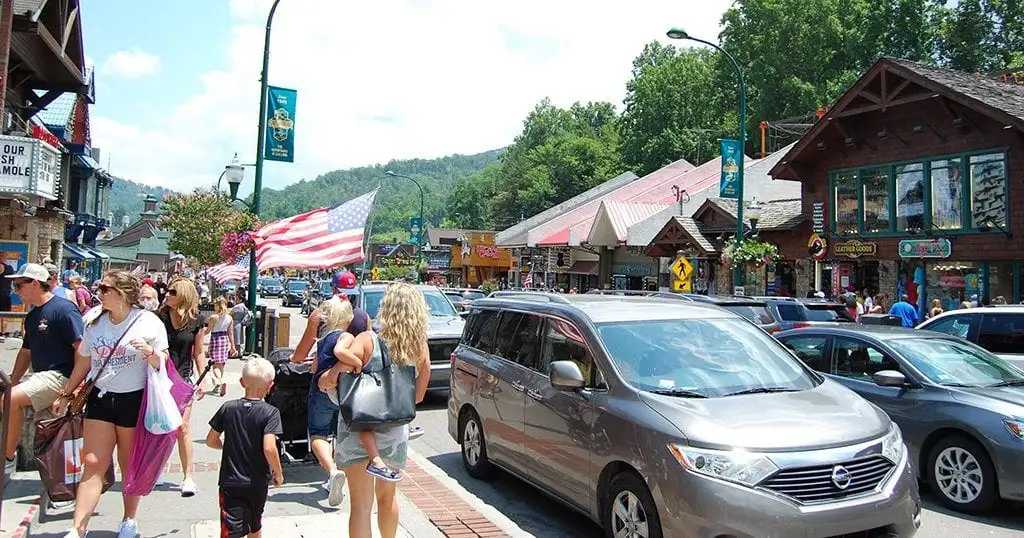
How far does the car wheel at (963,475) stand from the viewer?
6.13m

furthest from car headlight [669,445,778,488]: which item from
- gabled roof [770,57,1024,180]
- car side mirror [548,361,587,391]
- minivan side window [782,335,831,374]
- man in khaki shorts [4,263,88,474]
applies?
gabled roof [770,57,1024,180]

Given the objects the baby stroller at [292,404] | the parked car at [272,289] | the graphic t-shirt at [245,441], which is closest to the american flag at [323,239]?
the baby stroller at [292,404]

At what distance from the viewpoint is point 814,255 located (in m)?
22.4

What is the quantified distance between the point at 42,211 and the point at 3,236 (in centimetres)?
125

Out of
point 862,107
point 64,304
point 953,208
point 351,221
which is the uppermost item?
point 862,107

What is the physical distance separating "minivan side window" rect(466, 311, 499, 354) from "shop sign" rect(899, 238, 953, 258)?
53.1 feet

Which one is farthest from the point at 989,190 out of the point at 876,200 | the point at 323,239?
the point at 323,239

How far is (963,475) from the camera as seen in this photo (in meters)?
6.36

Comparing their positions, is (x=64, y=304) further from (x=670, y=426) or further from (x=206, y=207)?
(x=206, y=207)

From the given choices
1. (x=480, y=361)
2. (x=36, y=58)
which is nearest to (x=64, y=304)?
(x=480, y=361)

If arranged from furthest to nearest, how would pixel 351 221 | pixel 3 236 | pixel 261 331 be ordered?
1. pixel 3 236
2. pixel 261 331
3. pixel 351 221

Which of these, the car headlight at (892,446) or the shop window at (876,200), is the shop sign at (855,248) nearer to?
the shop window at (876,200)

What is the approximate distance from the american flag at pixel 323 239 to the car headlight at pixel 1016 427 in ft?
21.2

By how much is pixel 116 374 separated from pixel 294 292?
44404mm
